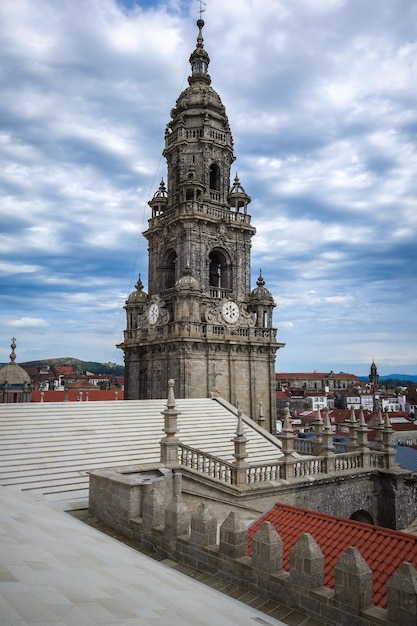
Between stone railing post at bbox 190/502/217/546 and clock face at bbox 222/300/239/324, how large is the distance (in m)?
25.9

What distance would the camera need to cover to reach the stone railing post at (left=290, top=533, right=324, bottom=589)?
7.95m

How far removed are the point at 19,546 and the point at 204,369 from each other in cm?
2624

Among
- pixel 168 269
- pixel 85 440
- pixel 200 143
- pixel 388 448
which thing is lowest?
pixel 388 448

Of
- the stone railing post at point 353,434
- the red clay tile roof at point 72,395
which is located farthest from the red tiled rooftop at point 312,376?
the stone railing post at point 353,434

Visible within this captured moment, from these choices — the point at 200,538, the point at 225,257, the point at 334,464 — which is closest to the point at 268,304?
the point at 225,257

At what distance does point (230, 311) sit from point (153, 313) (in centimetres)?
588

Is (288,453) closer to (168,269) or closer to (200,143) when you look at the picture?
(168,269)

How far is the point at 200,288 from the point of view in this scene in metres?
35.2

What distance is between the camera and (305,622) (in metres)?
7.90

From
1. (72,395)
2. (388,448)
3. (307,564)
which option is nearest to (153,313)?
(388,448)

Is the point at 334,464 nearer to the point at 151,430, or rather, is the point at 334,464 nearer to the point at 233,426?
the point at 233,426

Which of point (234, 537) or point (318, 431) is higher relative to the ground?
point (318, 431)

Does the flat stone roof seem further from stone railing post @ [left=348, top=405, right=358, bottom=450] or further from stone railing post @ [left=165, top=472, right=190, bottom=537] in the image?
stone railing post @ [left=348, top=405, right=358, bottom=450]

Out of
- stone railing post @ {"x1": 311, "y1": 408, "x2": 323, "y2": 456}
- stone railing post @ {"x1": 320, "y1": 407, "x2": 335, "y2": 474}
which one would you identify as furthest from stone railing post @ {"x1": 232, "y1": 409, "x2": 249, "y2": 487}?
stone railing post @ {"x1": 311, "y1": 408, "x2": 323, "y2": 456}
